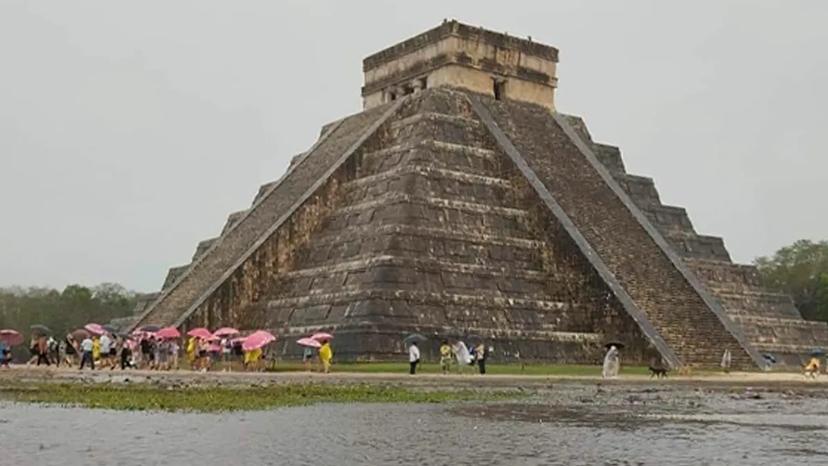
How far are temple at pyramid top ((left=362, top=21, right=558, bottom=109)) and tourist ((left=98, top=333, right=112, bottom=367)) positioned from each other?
14.6 m

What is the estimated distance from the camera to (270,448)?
10195mm

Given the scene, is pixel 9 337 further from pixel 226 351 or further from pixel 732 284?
pixel 732 284

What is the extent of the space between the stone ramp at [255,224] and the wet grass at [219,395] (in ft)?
40.0

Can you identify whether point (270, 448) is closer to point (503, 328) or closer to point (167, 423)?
point (167, 423)

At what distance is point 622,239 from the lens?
32.8 meters

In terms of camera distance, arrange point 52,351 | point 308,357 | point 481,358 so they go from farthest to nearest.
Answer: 1. point 52,351
2. point 308,357
3. point 481,358

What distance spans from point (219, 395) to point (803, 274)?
5315 centimetres

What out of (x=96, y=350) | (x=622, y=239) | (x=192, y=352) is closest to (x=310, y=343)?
(x=192, y=352)

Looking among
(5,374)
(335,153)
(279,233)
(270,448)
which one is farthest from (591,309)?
(270,448)

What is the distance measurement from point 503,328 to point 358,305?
4.08 meters

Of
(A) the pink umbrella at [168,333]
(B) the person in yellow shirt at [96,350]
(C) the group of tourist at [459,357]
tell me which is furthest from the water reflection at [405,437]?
(B) the person in yellow shirt at [96,350]

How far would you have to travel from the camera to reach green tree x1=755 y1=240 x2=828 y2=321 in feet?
189

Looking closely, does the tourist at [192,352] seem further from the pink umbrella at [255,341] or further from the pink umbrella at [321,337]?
the pink umbrella at [321,337]

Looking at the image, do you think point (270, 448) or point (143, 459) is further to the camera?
point (270, 448)
